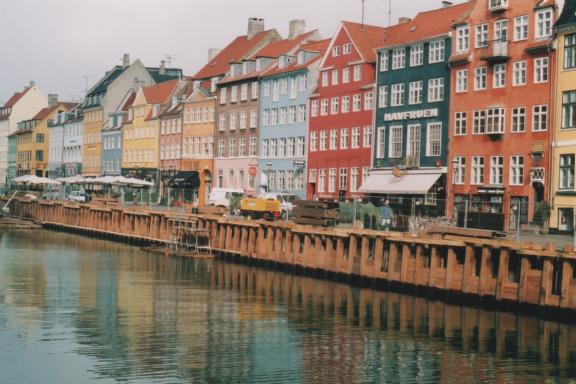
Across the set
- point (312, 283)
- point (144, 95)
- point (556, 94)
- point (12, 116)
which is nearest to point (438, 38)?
point (556, 94)

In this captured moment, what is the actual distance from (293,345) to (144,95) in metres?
84.1

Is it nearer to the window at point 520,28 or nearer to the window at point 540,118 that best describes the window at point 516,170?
the window at point 540,118

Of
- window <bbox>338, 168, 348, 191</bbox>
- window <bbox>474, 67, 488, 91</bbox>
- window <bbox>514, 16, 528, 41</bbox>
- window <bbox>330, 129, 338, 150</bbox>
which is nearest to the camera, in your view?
window <bbox>514, 16, 528, 41</bbox>

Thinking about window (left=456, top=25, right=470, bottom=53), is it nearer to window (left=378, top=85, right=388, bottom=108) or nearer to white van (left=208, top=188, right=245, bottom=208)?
window (left=378, top=85, right=388, bottom=108)

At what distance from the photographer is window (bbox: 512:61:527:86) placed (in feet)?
176

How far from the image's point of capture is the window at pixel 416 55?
61719 millimetres

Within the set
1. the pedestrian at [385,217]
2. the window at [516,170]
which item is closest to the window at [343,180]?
the window at [516,170]

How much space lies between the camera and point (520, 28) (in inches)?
2114

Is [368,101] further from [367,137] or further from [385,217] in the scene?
[385,217]

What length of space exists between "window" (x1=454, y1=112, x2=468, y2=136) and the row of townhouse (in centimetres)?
26

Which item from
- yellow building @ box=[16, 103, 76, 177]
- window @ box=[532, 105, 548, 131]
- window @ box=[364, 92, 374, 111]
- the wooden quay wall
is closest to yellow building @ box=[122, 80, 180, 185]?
yellow building @ box=[16, 103, 76, 177]

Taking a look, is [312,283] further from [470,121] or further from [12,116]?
[12,116]

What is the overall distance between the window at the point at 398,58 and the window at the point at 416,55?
858 millimetres

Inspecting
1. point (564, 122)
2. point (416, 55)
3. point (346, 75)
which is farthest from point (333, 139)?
point (564, 122)
